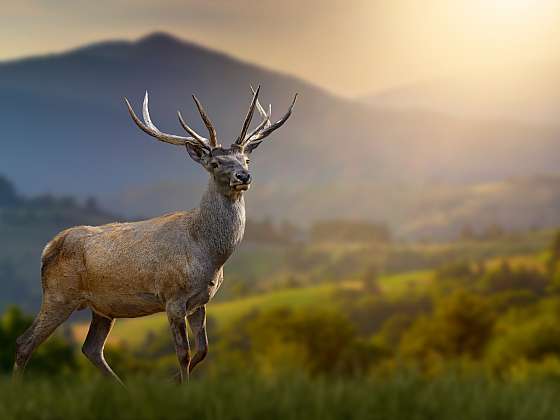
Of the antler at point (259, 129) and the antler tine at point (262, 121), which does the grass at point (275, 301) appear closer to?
the antler tine at point (262, 121)

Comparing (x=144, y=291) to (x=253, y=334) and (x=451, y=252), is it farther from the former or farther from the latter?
(x=451, y=252)

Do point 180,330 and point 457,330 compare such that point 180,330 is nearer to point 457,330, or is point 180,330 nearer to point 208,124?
point 208,124

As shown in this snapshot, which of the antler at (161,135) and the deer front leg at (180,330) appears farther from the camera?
the antler at (161,135)

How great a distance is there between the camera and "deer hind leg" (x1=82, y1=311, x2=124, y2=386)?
8.44 m

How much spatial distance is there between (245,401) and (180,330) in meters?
0.87

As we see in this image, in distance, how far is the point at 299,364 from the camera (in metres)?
8.20

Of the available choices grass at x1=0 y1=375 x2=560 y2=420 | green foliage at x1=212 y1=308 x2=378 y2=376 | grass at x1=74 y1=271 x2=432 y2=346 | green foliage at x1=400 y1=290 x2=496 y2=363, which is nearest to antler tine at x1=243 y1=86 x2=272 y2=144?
grass at x1=0 y1=375 x2=560 y2=420

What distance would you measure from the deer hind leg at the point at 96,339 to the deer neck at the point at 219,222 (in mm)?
1401

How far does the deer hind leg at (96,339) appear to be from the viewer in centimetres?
844

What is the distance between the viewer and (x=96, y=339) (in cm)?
852

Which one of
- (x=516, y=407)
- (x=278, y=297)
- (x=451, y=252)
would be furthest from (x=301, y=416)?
(x=451, y=252)

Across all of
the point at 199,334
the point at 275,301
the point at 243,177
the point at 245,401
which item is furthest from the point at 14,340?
the point at 275,301

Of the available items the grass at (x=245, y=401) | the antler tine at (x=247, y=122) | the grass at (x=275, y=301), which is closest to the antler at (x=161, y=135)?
the antler tine at (x=247, y=122)

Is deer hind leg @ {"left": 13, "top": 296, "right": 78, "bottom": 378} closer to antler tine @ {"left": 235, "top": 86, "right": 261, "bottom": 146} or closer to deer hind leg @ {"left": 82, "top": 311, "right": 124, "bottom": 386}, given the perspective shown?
deer hind leg @ {"left": 82, "top": 311, "right": 124, "bottom": 386}
